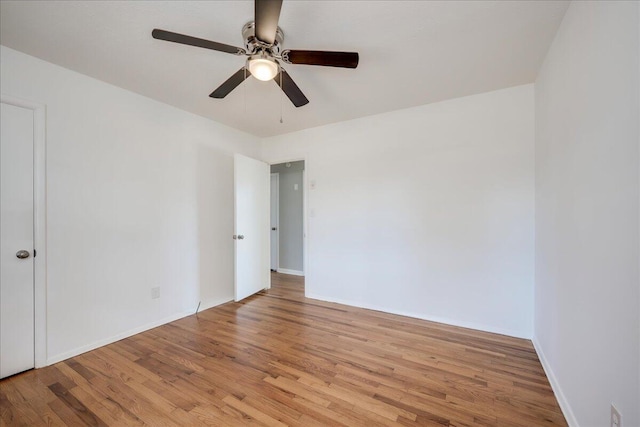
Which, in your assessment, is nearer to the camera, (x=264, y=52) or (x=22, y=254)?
(x=264, y=52)

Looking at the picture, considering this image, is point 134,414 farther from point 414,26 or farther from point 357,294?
point 414,26

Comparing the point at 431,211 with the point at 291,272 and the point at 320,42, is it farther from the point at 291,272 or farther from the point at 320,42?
the point at 291,272

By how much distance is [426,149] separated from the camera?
2885mm

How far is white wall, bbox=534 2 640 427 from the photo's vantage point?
972 millimetres

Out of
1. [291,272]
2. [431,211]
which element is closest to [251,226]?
[291,272]

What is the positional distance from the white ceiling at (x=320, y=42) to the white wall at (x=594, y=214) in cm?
39

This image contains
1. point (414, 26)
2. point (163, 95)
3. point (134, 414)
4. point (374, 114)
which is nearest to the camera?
point (134, 414)

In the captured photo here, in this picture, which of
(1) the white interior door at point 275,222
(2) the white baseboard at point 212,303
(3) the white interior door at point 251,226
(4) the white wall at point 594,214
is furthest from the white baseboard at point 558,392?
(1) the white interior door at point 275,222

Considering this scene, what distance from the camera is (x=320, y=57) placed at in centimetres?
159

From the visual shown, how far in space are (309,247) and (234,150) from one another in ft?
5.83

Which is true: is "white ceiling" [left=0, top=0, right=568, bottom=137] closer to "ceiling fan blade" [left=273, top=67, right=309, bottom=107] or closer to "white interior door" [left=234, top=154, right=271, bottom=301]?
"ceiling fan blade" [left=273, top=67, right=309, bottom=107]

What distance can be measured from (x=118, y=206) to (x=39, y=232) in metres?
0.57

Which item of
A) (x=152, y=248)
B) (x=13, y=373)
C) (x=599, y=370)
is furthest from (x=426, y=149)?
(x=13, y=373)

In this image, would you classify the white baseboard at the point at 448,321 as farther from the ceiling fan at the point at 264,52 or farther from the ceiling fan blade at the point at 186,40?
the ceiling fan blade at the point at 186,40
